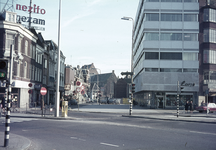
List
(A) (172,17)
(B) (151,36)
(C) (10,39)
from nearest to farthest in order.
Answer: (C) (10,39), (A) (172,17), (B) (151,36)

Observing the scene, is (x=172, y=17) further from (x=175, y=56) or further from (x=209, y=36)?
(x=209, y=36)

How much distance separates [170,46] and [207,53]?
6.83 meters

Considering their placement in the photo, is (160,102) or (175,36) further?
(160,102)

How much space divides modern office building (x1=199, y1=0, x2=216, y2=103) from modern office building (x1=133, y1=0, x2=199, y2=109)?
1.06 m

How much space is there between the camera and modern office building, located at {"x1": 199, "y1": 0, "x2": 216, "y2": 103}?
4541cm

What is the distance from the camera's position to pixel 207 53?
45406mm

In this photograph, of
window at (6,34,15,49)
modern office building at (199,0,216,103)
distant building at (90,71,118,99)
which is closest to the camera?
window at (6,34,15,49)

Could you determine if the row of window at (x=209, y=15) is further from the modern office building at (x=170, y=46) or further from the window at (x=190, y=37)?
the window at (x=190, y=37)

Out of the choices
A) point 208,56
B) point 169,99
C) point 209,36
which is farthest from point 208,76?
point 169,99

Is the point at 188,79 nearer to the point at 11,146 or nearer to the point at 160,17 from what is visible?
the point at 160,17

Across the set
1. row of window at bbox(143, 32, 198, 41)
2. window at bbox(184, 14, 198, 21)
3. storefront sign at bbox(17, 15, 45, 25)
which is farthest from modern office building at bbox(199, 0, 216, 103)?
storefront sign at bbox(17, 15, 45, 25)

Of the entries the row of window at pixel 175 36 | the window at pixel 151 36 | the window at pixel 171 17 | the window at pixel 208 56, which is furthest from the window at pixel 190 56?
the window at pixel 171 17

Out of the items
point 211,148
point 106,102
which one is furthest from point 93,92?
point 211,148

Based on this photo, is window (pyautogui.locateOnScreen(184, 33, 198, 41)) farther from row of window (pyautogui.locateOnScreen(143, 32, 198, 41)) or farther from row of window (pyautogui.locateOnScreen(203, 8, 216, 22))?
row of window (pyautogui.locateOnScreen(203, 8, 216, 22))
